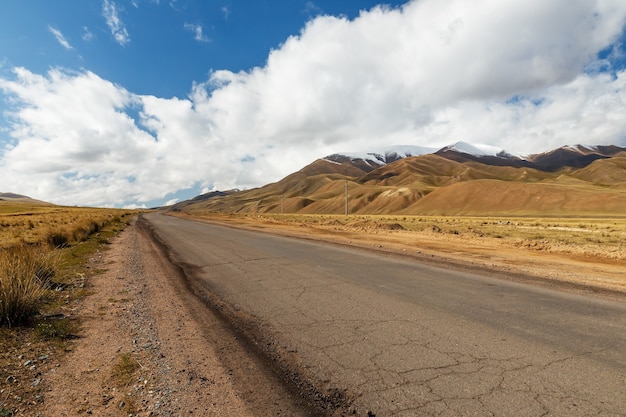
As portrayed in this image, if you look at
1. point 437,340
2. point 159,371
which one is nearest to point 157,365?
point 159,371

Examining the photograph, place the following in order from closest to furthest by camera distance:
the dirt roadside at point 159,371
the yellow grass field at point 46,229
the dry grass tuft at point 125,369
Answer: the dirt roadside at point 159,371 → the dry grass tuft at point 125,369 → the yellow grass field at point 46,229

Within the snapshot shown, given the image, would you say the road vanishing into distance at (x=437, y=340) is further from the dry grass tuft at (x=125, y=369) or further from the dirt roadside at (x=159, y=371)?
the dry grass tuft at (x=125, y=369)

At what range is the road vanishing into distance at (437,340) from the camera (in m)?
3.69

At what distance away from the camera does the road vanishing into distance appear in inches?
145

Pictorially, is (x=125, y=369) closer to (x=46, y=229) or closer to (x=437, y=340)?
(x=437, y=340)

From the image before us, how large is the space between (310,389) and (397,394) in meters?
0.95

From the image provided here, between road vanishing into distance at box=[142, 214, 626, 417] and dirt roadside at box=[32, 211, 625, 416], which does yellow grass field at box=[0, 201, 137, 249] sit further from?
road vanishing into distance at box=[142, 214, 626, 417]

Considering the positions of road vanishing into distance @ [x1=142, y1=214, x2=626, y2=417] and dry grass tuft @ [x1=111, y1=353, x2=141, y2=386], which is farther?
dry grass tuft @ [x1=111, y1=353, x2=141, y2=386]

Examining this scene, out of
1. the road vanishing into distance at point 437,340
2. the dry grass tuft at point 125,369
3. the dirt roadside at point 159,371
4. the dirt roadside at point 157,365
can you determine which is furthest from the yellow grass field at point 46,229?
the road vanishing into distance at point 437,340

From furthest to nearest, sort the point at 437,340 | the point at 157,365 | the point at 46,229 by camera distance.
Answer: the point at 46,229
the point at 437,340
the point at 157,365

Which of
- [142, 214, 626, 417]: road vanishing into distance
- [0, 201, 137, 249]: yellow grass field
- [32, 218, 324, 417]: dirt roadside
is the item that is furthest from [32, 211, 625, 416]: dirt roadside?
[0, 201, 137, 249]: yellow grass field

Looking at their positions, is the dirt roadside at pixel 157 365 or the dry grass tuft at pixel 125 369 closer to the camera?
the dirt roadside at pixel 157 365

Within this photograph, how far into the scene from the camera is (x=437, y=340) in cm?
522

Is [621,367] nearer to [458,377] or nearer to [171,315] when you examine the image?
[458,377]
